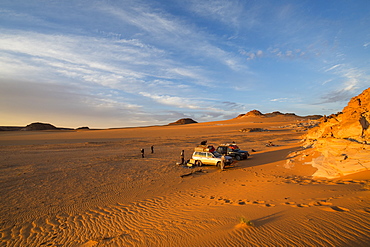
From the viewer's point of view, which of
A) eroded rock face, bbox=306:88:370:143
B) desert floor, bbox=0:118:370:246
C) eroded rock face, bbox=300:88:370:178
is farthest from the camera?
eroded rock face, bbox=306:88:370:143

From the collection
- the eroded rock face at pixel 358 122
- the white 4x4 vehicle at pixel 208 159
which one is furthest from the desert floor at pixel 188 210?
the eroded rock face at pixel 358 122

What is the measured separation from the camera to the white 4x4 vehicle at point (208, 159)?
15.9 metres

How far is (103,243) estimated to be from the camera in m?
5.61

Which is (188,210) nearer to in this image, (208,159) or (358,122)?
(208,159)

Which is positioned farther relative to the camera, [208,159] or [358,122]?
[208,159]

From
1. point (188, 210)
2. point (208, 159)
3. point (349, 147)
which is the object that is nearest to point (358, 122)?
point (349, 147)

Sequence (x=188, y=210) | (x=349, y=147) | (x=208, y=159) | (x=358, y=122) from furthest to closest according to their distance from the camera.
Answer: (x=208, y=159) < (x=358, y=122) < (x=349, y=147) < (x=188, y=210)

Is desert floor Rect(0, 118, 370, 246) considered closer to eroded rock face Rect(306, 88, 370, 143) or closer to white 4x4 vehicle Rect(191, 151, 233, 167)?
white 4x4 vehicle Rect(191, 151, 233, 167)

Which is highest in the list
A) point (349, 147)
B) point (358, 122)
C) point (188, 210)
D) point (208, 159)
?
point (358, 122)

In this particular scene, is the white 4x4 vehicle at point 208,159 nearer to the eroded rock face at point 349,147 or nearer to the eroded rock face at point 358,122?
the eroded rock face at point 349,147

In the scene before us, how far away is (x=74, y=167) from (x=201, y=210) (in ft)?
44.7

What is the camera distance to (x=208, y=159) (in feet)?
53.5

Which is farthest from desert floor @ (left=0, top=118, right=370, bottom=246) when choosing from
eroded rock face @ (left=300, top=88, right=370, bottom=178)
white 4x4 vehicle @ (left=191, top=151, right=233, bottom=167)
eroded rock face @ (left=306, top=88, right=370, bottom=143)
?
eroded rock face @ (left=306, top=88, right=370, bottom=143)

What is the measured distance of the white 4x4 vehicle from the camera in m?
15.9
